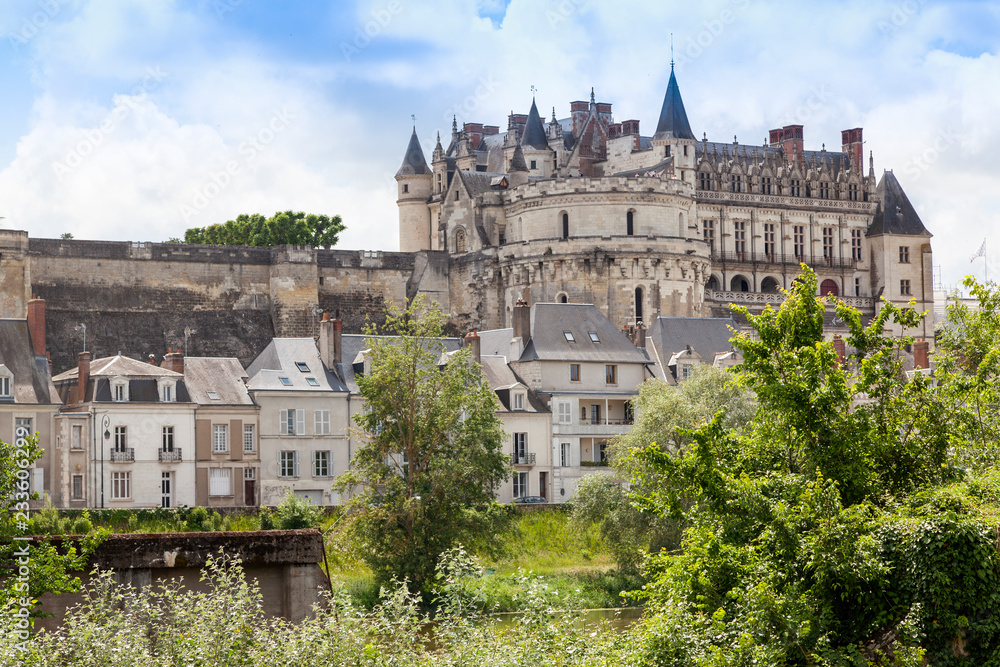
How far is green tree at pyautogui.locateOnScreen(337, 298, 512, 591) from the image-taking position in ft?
109

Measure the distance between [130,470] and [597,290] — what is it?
25.3 meters

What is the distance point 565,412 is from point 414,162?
101 feet

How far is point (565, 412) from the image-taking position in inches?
1836

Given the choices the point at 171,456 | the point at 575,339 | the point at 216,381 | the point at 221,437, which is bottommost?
the point at 171,456

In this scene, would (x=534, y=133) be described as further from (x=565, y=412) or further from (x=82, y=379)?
(x=82, y=379)

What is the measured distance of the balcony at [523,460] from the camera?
45.2m

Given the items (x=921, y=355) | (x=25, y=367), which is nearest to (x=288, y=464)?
(x=25, y=367)

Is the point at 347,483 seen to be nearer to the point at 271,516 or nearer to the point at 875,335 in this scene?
the point at 271,516

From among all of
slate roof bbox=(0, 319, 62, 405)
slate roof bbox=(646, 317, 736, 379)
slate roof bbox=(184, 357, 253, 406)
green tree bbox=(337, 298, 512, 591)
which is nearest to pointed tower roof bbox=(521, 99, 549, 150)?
slate roof bbox=(646, 317, 736, 379)

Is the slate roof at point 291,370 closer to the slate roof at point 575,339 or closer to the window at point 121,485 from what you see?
the window at point 121,485

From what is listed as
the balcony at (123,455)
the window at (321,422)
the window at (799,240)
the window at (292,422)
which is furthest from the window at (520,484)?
the window at (799,240)

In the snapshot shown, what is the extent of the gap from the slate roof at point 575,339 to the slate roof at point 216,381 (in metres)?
8.57

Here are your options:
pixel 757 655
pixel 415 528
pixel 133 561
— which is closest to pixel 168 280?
pixel 415 528

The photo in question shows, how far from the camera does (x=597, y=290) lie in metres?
61.4
